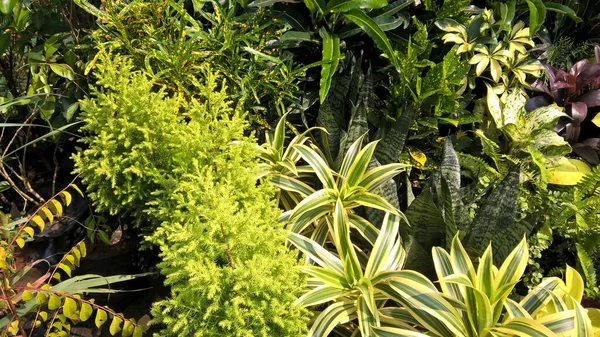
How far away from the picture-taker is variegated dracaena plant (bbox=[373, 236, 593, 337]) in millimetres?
1154

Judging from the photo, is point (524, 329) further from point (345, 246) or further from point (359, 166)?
point (359, 166)

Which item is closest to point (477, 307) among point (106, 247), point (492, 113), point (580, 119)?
point (492, 113)

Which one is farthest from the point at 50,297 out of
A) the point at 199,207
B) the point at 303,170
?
the point at 303,170

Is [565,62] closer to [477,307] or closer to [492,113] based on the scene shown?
[492,113]

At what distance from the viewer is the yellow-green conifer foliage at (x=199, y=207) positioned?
3.35 feet

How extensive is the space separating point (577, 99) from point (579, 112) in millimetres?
157

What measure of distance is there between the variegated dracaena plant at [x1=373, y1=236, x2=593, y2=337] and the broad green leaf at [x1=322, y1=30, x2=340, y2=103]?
2.31ft

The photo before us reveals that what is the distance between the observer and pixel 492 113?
2139 mm

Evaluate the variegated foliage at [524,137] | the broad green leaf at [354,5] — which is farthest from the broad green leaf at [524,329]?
the broad green leaf at [354,5]

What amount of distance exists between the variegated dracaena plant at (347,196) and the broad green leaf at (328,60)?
0.23 meters

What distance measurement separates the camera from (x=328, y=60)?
1.71 meters

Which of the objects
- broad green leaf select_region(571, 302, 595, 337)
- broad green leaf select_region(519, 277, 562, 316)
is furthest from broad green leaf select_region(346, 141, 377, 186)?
broad green leaf select_region(571, 302, 595, 337)

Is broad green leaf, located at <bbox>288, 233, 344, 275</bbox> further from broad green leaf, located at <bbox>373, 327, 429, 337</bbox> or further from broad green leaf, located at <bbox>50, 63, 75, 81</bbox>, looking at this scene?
broad green leaf, located at <bbox>50, 63, 75, 81</bbox>

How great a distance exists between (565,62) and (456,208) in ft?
5.90
